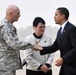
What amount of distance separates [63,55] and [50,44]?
0.61 meters

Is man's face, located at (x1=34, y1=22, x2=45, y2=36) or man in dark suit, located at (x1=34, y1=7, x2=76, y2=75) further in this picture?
man's face, located at (x1=34, y1=22, x2=45, y2=36)

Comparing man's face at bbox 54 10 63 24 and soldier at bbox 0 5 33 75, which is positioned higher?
man's face at bbox 54 10 63 24

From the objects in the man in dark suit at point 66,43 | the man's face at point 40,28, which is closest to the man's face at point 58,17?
the man in dark suit at point 66,43

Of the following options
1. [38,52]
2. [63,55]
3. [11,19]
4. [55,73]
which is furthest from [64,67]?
[55,73]

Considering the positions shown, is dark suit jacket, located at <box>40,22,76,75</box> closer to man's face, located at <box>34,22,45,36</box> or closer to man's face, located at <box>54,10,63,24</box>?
man's face, located at <box>54,10,63,24</box>

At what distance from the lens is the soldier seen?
4.51 metres

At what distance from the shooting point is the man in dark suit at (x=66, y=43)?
14.6 feet

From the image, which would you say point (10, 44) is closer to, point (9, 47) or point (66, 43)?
point (9, 47)

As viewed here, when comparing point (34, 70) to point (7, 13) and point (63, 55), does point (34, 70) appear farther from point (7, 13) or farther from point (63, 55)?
point (7, 13)

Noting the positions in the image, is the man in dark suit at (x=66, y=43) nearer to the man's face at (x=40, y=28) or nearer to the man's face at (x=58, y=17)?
the man's face at (x=58, y=17)

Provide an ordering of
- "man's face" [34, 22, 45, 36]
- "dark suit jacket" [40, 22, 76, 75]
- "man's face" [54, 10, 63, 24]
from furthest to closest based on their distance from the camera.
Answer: "man's face" [34, 22, 45, 36] → "man's face" [54, 10, 63, 24] → "dark suit jacket" [40, 22, 76, 75]

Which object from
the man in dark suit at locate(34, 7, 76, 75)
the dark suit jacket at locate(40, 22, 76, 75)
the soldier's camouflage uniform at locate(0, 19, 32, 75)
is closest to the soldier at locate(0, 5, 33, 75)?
the soldier's camouflage uniform at locate(0, 19, 32, 75)

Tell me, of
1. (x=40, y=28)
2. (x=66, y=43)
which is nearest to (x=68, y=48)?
(x=66, y=43)

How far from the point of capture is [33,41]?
5133 millimetres
